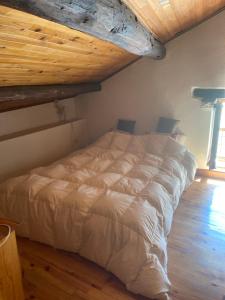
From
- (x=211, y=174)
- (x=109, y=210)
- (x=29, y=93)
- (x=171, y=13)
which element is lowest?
(x=211, y=174)

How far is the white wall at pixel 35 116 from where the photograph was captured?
115 inches

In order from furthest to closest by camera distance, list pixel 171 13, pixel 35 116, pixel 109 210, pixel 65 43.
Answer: pixel 35 116 < pixel 171 13 < pixel 65 43 < pixel 109 210

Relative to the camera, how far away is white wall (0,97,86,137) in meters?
2.92

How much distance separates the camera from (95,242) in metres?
1.81

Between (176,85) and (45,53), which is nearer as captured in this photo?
(45,53)

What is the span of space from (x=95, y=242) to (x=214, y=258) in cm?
102

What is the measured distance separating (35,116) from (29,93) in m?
0.83

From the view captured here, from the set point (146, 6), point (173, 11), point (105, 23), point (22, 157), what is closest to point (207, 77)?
point (173, 11)

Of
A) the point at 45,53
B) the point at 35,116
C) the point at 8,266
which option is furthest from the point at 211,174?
the point at 8,266

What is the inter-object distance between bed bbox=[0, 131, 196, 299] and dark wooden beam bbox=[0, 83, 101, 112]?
0.80 meters

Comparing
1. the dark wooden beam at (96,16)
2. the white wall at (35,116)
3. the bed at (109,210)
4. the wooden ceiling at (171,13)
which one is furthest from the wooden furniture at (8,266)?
the white wall at (35,116)

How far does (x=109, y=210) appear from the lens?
5.86 feet

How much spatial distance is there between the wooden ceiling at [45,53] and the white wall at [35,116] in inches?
23.8

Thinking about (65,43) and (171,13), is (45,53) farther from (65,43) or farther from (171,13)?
(171,13)
